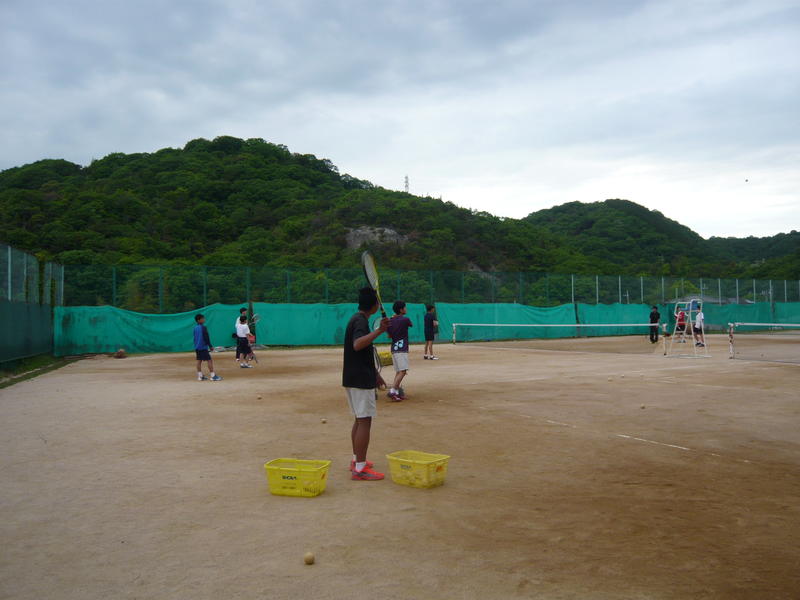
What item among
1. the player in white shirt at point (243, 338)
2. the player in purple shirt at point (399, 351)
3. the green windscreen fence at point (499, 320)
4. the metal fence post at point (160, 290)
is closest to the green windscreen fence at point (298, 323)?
the green windscreen fence at point (499, 320)

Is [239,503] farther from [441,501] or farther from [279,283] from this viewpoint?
[279,283]

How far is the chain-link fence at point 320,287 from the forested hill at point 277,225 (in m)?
14.4

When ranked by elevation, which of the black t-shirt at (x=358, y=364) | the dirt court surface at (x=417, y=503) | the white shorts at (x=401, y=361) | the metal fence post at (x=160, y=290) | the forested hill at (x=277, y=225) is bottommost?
the dirt court surface at (x=417, y=503)

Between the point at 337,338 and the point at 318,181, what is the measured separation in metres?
48.3

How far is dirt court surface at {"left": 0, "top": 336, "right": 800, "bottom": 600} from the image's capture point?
421 centimetres

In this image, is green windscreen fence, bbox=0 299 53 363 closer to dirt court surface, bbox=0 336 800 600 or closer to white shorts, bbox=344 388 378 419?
dirt court surface, bbox=0 336 800 600

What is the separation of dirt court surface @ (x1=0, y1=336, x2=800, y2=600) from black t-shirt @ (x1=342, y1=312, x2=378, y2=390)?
98 centimetres

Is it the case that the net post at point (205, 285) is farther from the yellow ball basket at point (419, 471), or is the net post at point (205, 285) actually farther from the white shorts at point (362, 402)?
the yellow ball basket at point (419, 471)

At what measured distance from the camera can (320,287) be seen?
33.1 m

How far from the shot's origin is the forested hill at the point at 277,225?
47188mm

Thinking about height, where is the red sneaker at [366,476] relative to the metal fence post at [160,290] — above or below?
below

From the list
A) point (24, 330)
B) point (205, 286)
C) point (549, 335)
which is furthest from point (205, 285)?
point (549, 335)

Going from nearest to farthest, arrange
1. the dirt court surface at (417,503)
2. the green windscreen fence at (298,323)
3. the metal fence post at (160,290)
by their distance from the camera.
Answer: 1. the dirt court surface at (417,503)
2. the green windscreen fence at (298,323)
3. the metal fence post at (160,290)

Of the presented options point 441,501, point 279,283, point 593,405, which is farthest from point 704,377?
point 279,283
